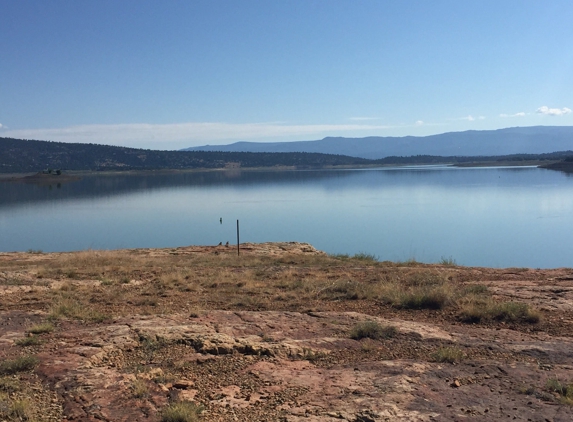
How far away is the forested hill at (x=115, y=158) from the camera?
102688mm

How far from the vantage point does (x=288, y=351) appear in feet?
16.2

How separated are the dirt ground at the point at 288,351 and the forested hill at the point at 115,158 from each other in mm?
99535

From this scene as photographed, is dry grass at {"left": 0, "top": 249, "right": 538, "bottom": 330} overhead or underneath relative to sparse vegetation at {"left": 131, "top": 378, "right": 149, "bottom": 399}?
underneath

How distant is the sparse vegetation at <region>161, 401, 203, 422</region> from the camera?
136 inches

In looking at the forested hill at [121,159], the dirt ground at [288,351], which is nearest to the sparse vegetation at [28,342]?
the dirt ground at [288,351]

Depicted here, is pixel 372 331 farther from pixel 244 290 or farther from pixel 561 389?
pixel 244 290

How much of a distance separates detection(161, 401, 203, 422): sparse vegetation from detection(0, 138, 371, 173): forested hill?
102596 millimetres

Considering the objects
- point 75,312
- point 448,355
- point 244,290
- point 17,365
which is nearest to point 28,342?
point 17,365

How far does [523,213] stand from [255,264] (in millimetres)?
24552

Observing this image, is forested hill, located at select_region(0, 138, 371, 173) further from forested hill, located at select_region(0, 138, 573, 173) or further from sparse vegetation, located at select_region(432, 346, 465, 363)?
sparse vegetation, located at select_region(432, 346, 465, 363)

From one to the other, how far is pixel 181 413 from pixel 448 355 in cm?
255

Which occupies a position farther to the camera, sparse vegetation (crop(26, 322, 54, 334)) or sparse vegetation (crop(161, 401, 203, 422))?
sparse vegetation (crop(26, 322, 54, 334))

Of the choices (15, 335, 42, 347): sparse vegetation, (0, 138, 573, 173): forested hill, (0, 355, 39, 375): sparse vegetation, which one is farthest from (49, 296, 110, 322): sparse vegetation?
(0, 138, 573, 173): forested hill

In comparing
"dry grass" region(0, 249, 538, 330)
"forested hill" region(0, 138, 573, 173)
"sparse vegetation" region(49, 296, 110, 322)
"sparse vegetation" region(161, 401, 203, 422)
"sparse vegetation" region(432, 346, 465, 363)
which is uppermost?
"forested hill" region(0, 138, 573, 173)
